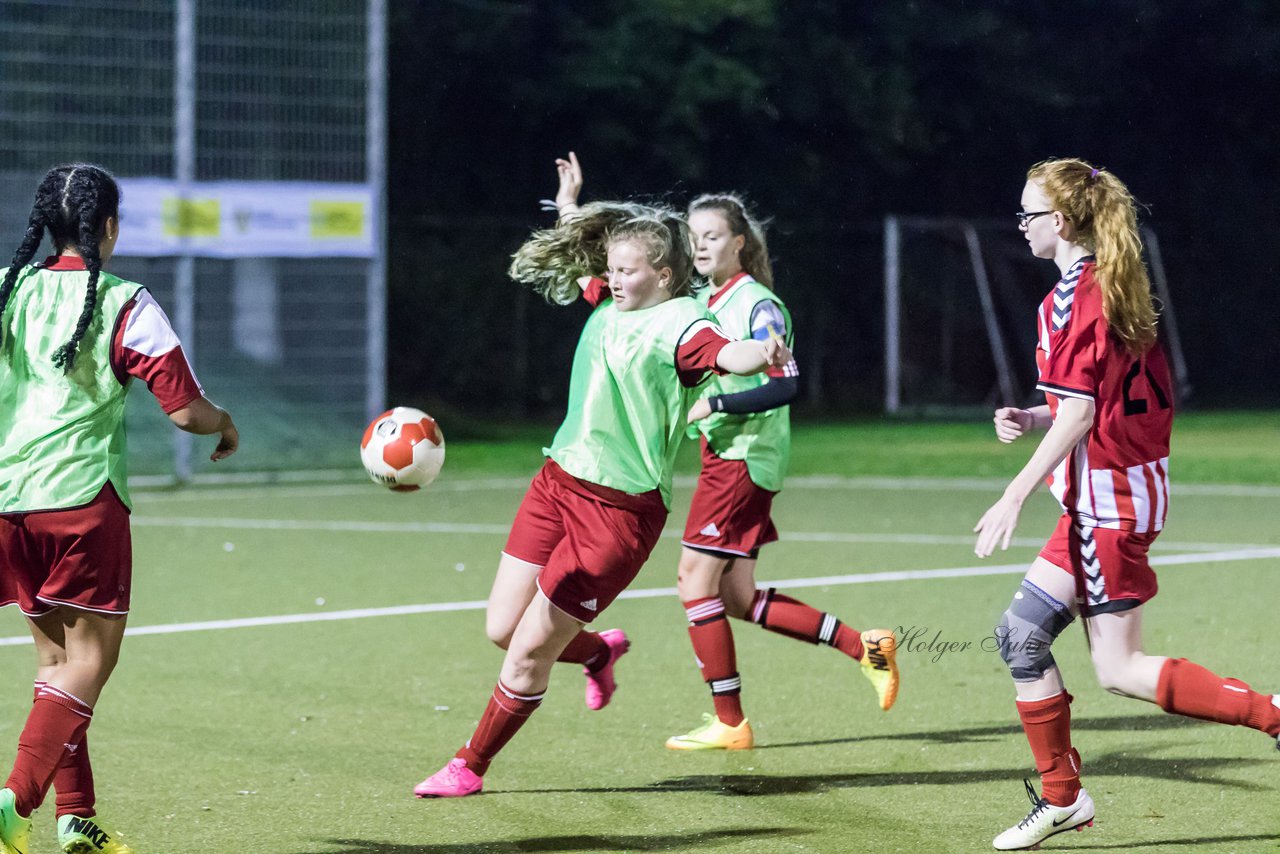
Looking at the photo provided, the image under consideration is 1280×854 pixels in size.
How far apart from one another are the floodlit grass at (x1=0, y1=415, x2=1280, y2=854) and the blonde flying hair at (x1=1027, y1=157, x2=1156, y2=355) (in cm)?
143

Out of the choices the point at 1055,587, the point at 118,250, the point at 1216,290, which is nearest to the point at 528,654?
the point at 1055,587

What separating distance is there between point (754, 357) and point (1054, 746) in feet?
4.36

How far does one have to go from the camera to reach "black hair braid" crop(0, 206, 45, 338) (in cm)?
477

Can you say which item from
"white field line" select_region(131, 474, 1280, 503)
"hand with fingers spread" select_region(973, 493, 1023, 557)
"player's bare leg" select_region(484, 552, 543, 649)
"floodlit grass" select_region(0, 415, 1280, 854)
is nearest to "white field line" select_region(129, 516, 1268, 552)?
"floodlit grass" select_region(0, 415, 1280, 854)

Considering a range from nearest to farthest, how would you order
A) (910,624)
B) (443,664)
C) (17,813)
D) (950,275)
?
(17,813) < (443,664) < (910,624) < (950,275)

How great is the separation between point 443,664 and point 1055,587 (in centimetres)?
368

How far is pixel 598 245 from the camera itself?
6082 mm

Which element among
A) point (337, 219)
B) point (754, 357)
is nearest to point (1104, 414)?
point (754, 357)

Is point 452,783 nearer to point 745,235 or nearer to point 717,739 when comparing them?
point 717,739

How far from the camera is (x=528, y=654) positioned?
5.61 metres

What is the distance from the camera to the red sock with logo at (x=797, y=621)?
6.90 m

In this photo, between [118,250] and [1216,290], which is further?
[1216,290]

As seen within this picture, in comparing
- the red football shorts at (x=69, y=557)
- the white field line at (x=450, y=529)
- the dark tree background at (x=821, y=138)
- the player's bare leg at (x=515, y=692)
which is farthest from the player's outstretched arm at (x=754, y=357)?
the dark tree background at (x=821, y=138)

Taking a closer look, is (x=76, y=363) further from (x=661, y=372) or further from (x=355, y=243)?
(x=355, y=243)
